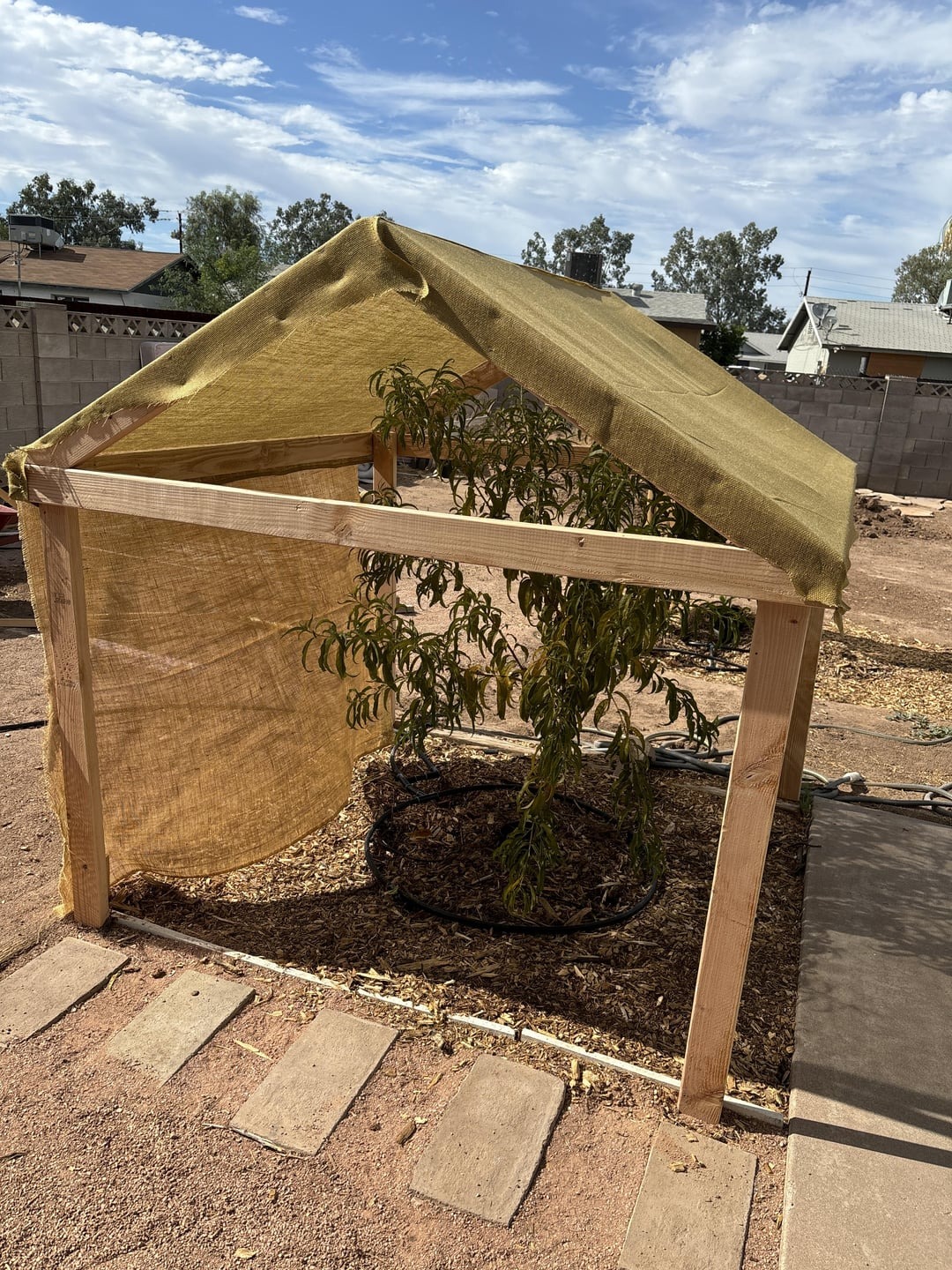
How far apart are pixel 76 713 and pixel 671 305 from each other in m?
33.9

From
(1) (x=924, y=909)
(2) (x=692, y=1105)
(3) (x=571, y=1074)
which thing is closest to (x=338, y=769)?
(3) (x=571, y=1074)

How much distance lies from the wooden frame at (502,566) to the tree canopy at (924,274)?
71629mm

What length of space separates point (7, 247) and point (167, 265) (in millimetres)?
6142

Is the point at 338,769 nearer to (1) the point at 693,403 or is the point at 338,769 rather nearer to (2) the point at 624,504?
(2) the point at 624,504

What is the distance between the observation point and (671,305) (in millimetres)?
33219

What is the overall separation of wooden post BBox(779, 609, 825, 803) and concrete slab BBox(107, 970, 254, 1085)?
2.71m

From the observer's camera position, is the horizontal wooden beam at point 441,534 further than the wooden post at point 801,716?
No

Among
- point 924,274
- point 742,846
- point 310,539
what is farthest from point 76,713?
point 924,274

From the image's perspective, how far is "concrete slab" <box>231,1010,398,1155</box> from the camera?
2.41 meters

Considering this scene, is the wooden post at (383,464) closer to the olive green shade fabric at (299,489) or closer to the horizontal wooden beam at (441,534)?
the olive green shade fabric at (299,489)

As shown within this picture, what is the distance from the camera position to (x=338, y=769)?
4.30m

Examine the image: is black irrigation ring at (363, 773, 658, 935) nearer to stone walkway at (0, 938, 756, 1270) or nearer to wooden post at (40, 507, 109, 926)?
stone walkway at (0, 938, 756, 1270)

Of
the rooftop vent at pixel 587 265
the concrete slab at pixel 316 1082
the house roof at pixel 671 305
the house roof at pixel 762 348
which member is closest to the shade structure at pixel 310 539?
the concrete slab at pixel 316 1082

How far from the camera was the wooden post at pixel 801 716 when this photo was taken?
163 inches
